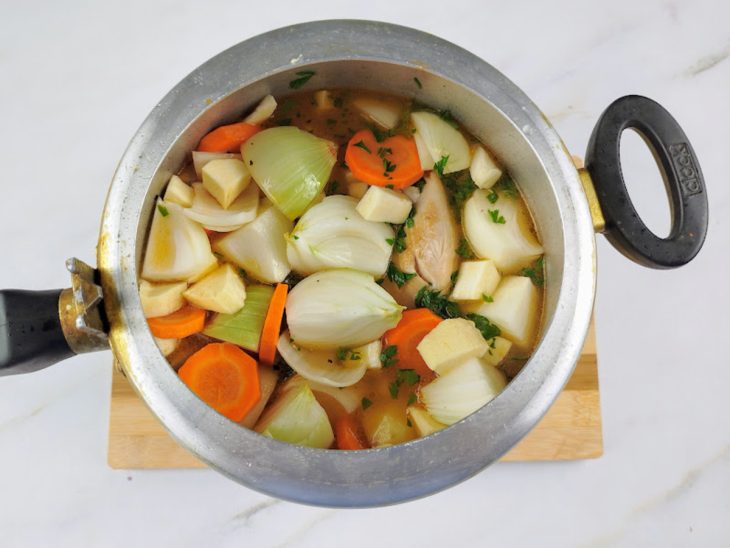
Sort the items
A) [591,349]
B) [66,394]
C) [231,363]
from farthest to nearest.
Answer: [66,394] → [591,349] → [231,363]

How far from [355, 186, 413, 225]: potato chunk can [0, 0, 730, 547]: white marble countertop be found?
523 millimetres

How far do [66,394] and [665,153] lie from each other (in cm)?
101

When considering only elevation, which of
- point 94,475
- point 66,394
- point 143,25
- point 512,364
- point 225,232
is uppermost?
point 143,25

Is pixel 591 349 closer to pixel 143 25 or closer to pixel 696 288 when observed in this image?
pixel 696 288

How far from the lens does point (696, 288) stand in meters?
1.33

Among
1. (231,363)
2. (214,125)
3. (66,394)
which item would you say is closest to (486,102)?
(214,125)

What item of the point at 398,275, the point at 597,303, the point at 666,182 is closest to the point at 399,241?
the point at 398,275

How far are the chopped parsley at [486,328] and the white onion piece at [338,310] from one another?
0.35ft

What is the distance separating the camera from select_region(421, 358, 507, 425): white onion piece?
884 millimetres

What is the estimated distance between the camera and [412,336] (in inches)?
36.1

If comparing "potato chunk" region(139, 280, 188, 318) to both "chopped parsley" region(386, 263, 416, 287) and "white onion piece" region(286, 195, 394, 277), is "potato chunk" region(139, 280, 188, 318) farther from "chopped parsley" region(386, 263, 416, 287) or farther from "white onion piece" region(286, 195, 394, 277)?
"chopped parsley" region(386, 263, 416, 287)

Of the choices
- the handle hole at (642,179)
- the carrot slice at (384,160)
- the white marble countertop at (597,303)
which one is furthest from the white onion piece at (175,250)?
the handle hole at (642,179)

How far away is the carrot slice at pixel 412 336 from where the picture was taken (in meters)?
0.92

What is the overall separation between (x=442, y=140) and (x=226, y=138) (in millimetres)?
278
